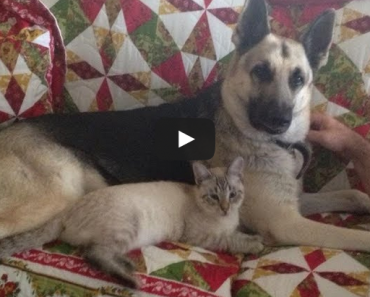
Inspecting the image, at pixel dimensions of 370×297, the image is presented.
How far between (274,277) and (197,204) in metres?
0.35

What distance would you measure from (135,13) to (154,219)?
0.89 meters

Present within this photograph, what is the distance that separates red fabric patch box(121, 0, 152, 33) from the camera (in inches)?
82.1

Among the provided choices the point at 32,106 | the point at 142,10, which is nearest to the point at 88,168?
the point at 32,106

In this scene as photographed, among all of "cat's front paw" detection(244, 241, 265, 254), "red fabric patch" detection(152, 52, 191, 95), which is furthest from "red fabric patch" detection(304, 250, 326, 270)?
"red fabric patch" detection(152, 52, 191, 95)

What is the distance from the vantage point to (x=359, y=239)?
1.58 meters

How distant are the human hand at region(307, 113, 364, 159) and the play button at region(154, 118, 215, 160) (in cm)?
38

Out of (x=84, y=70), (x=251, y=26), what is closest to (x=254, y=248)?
(x=251, y=26)

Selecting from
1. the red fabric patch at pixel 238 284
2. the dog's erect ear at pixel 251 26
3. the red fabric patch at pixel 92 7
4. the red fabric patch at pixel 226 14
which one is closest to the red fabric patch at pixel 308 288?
the red fabric patch at pixel 238 284

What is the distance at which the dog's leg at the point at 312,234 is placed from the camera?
1.58m

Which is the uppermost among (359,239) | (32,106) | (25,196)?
(32,106)

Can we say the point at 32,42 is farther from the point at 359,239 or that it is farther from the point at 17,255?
the point at 359,239

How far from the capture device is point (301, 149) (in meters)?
1.89

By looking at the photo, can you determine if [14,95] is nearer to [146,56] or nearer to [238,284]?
[146,56]

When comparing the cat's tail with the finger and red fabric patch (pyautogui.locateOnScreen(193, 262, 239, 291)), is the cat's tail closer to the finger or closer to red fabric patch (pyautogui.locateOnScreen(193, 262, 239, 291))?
red fabric patch (pyautogui.locateOnScreen(193, 262, 239, 291))
